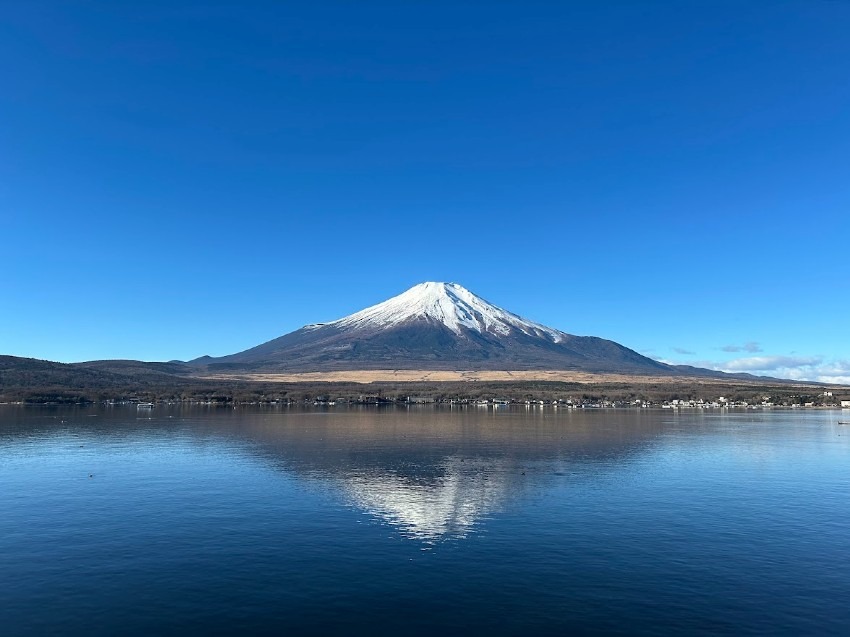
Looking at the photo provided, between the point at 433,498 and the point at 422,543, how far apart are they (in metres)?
12.1

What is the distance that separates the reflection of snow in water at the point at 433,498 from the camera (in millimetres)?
38750

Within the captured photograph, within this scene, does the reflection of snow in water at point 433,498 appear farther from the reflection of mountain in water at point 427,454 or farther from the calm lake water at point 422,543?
the calm lake water at point 422,543

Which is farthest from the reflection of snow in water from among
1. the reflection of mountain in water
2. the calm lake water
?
the calm lake water

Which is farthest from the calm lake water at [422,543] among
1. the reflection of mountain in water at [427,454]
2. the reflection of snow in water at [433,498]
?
the reflection of mountain in water at [427,454]

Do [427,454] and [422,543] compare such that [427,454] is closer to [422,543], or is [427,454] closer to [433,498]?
[433,498]

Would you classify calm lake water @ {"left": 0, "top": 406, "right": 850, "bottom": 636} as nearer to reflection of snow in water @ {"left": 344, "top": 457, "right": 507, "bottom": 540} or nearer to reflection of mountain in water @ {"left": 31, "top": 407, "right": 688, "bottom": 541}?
reflection of snow in water @ {"left": 344, "top": 457, "right": 507, "bottom": 540}

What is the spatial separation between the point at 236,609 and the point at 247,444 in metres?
62.1

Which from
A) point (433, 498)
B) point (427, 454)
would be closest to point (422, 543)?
point (433, 498)

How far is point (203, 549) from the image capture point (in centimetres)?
3312

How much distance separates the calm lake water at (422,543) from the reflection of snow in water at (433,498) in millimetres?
253

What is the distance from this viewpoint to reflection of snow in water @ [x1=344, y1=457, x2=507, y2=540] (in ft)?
127

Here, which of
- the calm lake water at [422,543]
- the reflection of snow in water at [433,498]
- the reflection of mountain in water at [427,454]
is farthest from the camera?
the reflection of mountain in water at [427,454]

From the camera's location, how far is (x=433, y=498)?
46.6 meters

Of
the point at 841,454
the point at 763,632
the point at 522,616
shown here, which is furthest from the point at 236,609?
the point at 841,454
